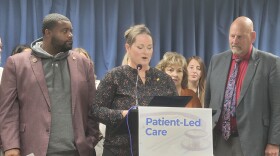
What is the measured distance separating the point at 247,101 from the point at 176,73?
89 cm

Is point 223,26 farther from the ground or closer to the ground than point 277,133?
farther from the ground

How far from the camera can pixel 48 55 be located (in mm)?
2316

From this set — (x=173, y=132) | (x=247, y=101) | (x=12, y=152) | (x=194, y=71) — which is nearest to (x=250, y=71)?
(x=247, y=101)

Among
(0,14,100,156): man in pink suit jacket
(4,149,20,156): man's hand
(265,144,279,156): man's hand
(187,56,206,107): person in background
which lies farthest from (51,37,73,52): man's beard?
(187,56,206,107): person in background

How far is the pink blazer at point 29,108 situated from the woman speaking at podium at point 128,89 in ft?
0.43

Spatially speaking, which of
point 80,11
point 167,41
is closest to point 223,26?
point 167,41

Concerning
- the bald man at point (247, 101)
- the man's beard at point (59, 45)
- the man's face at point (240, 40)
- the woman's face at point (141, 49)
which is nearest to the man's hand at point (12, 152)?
the man's beard at point (59, 45)

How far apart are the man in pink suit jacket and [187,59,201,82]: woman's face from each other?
5.88ft

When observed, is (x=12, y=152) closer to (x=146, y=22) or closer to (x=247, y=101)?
(x=247, y=101)

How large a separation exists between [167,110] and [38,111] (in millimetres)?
720

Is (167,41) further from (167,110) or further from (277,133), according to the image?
(167,110)

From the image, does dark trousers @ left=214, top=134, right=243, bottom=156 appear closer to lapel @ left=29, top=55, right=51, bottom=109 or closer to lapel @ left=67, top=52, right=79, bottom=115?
lapel @ left=67, top=52, right=79, bottom=115

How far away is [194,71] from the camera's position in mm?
4051

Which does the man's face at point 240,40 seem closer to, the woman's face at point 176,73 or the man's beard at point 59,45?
the woman's face at point 176,73
